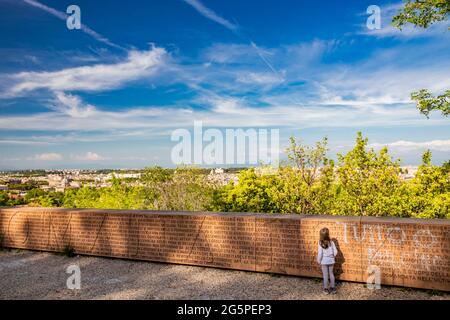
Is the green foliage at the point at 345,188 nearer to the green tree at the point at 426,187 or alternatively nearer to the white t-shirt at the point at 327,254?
the green tree at the point at 426,187

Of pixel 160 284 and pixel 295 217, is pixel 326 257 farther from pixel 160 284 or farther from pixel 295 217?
pixel 160 284

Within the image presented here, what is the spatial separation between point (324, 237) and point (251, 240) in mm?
2017

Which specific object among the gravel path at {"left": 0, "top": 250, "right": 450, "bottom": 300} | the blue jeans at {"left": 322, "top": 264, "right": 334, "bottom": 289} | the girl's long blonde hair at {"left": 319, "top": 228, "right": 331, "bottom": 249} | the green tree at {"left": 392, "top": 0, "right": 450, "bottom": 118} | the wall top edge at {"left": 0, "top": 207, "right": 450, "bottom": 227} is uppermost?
the green tree at {"left": 392, "top": 0, "right": 450, "bottom": 118}

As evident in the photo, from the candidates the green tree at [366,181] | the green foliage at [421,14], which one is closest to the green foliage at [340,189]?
the green tree at [366,181]

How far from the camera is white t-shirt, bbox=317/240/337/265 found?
25.3ft

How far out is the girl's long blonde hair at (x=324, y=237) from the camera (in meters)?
7.80

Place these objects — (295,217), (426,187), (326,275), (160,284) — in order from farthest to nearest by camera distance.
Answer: (426,187) → (295,217) → (160,284) → (326,275)

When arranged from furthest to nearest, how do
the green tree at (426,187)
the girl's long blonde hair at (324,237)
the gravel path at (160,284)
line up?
the green tree at (426,187), the girl's long blonde hair at (324,237), the gravel path at (160,284)

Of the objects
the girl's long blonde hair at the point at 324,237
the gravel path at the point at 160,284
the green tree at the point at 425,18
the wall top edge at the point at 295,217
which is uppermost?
the green tree at the point at 425,18

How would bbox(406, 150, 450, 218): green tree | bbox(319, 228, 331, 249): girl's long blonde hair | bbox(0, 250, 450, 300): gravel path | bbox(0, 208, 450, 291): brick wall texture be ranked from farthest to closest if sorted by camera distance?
bbox(406, 150, 450, 218): green tree, bbox(319, 228, 331, 249): girl's long blonde hair, bbox(0, 208, 450, 291): brick wall texture, bbox(0, 250, 450, 300): gravel path

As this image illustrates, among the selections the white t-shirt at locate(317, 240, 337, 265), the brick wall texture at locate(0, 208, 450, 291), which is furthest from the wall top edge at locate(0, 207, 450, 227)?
the white t-shirt at locate(317, 240, 337, 265)

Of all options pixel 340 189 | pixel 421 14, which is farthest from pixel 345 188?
pixel 421 14

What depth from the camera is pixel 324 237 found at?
25.6 ft

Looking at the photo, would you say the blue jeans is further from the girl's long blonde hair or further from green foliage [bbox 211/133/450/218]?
green foliage [bbox 211/133/450/218]
